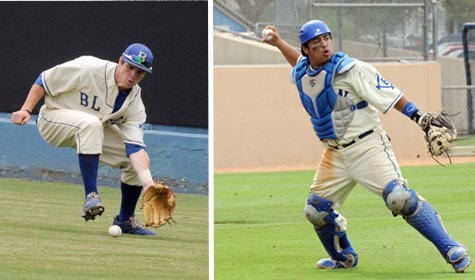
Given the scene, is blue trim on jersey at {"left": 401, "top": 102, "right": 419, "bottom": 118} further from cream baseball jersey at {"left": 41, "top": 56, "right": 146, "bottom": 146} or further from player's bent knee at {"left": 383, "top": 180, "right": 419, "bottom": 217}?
cream baseball jersey at {"left": 41, "top": 56, "right": 146, "bottom": 146}

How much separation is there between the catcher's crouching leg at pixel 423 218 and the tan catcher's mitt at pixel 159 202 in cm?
169

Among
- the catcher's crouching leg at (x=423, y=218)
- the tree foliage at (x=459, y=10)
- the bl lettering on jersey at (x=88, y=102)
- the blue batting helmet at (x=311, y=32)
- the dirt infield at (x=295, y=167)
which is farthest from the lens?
the tree foliage at (x=459, y=10)

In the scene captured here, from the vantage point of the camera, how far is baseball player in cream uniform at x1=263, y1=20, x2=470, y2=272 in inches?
316

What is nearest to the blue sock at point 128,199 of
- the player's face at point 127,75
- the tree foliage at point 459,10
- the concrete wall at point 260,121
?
the player's face at point 127,75

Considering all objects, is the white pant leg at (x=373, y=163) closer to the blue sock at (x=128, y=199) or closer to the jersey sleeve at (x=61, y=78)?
the blue sock at (x=128, y=199)

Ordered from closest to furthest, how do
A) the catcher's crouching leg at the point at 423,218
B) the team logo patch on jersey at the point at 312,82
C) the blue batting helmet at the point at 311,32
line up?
the catcher's crouching leg at the point at 423,218, the blue batting helmet at the point at 311,32, the team logo patch on jersey at the point at 312,82

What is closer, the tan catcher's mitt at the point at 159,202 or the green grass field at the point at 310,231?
the tan catcher's mitt at the point at 159,202

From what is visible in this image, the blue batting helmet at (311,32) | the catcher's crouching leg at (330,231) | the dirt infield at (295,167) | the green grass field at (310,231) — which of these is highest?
the blue batting helmet at (311,32)

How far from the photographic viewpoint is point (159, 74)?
7.11 metres

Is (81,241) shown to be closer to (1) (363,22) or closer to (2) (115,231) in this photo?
(2) (115,231)

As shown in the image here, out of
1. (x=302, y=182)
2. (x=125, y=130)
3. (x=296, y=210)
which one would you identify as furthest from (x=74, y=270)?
(x=302, y=182)

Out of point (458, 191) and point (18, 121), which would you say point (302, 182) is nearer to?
point (458, 191)

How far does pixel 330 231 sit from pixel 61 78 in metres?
2.53

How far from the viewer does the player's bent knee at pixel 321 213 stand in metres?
8.45
